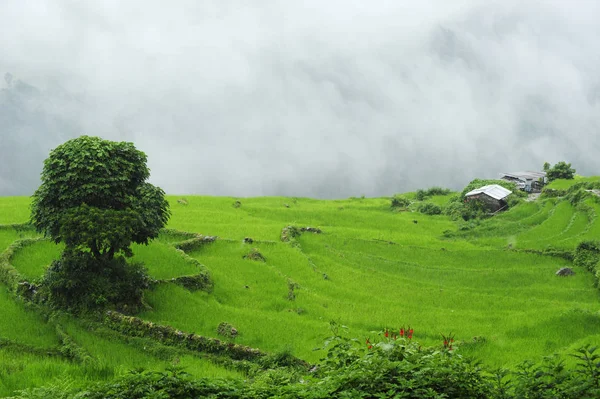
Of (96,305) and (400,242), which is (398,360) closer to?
(96,305)

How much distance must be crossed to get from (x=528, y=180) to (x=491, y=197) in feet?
71.4

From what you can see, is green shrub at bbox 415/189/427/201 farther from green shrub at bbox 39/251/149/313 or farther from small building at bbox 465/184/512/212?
green shrub at bbox 39/251/149/313

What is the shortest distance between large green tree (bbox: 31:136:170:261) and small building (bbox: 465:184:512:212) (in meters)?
33.9

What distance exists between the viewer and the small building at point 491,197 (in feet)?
159

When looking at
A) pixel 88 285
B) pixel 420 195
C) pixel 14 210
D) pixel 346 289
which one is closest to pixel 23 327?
pixel 88 285

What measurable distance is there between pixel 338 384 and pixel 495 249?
83.4ft

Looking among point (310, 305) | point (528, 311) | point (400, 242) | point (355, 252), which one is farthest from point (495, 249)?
point (310, 305)

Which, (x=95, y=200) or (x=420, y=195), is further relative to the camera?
(x=420, y=195)

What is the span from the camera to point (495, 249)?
34031 millimetres

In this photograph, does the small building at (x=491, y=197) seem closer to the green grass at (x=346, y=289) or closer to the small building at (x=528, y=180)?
the green grass at (x=346, y=289)

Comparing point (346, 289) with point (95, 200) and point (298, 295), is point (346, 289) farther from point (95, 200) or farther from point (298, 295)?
point (95, 200)

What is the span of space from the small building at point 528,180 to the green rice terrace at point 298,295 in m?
23.5

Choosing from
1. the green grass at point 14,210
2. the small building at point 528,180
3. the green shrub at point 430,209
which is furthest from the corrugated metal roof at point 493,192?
the green grass at point 14,210

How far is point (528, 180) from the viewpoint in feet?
222
